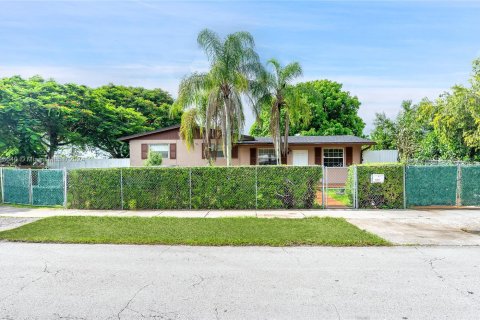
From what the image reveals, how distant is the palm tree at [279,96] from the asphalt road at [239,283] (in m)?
13.1

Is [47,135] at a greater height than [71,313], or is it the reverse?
[47,135]

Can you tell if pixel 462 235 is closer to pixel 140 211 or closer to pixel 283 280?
pixel 283 280

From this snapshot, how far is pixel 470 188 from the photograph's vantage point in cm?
1288

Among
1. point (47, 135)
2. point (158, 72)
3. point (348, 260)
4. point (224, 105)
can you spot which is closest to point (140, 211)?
point (224, 105)

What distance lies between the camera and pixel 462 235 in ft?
28.0

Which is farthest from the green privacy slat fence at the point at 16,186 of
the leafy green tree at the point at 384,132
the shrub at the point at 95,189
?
the leafy green tree at the point at 384,132

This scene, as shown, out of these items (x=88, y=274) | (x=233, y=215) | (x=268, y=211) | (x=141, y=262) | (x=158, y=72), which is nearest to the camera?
(x=88, y=274)

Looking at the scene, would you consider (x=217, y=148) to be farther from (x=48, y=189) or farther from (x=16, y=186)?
(x=16, y=186)

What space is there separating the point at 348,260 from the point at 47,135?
104ft

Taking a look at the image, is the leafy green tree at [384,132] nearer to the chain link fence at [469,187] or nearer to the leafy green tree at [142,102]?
the leafy green tree at [142,102]

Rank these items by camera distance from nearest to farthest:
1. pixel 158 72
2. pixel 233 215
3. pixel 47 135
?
pixel 233 215 → pixel 158 72 → pixel 47 135

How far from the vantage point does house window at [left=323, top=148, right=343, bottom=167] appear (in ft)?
76.2

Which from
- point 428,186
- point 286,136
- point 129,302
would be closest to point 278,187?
point 428,186

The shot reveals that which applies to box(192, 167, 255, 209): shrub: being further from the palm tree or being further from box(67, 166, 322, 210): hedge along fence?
the palm tree
